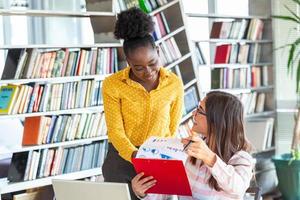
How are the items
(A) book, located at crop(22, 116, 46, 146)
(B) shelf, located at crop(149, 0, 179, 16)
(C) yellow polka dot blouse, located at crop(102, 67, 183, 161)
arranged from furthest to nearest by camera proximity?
(B) shelf, located at crop(149, 0, 179, 16) < (A) book, located at crop(22, 116, 46, 146) < (C) yellow polka dot blouse, located at crop(102, 67, 183, 161)

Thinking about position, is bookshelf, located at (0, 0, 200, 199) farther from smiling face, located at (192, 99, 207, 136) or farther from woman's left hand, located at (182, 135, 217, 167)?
woman's left hand, located at (182, 135, 217, 167)

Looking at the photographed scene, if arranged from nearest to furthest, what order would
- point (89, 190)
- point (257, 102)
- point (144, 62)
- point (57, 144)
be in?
point (89, 190)
point (144, 62)
point (57, 144)
point (257, 102)

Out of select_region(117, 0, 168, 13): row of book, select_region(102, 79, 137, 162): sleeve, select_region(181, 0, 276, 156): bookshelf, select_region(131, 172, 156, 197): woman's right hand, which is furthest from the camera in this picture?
select_region(181, 0, 276, 156): bookshelf

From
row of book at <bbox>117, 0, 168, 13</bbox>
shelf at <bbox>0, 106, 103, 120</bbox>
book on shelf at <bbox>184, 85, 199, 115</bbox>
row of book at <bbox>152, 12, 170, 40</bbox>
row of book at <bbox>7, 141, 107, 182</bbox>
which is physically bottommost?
row of book at <bbox>7, 141, 107, 182</bbox>

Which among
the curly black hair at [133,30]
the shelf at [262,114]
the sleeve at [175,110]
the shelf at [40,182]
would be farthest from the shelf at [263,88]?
the curly black hair at [133,30]

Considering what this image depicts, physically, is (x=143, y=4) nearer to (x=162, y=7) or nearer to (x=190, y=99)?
(x=162, y=7)

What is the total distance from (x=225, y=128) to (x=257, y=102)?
3.96 metres

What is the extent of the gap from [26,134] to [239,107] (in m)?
2.19

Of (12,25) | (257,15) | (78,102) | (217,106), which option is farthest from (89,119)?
(12,25)

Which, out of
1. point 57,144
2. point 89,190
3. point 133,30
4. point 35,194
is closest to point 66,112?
point 57,144

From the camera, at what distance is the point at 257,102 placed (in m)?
6.07

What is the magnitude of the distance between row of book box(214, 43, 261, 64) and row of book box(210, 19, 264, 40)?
0.09 metres

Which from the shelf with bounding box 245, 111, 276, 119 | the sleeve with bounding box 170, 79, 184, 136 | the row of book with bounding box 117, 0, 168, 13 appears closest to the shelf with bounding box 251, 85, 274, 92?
the shelf with bounding box 245, 111, 276, 119

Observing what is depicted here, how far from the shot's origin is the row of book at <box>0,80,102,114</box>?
3.85 metres
